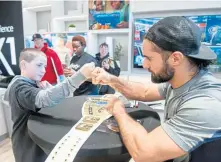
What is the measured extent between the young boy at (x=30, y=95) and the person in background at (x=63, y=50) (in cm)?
195

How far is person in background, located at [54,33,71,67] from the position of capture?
3213 millimetres

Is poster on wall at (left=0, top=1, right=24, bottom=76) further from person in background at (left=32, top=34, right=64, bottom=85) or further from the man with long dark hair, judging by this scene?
the man with long dark hair

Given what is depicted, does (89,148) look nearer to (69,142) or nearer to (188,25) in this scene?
(69,142)

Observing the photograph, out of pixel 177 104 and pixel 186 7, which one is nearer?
pixel 177 104

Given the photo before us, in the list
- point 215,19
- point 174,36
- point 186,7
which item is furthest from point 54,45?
point 174,36

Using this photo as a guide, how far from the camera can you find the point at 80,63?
2.57m

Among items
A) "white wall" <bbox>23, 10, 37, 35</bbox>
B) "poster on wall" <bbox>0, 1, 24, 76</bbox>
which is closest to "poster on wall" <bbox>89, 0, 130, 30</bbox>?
"poster on wall" <bbox>0, 1, 24, 76</bbox>

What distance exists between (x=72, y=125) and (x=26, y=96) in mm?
302

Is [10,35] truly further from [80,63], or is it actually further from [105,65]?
[105,65]

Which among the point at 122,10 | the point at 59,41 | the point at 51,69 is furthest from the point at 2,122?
the point at 122,10

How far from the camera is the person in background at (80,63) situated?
240 cm

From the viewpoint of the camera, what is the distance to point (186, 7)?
238cm

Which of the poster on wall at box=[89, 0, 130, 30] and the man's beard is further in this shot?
the poster on wall at box=[89, 0, 130, 30]

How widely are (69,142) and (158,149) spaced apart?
36cm
